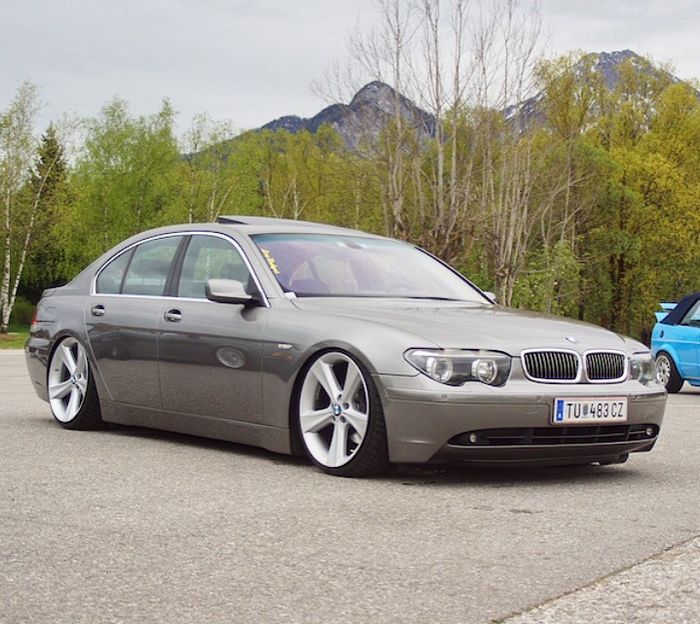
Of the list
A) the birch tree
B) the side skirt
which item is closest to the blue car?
the side skirt

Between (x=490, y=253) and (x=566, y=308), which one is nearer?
(x=490, y=253)

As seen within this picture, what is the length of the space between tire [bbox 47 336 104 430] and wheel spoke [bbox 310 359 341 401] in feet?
7.74

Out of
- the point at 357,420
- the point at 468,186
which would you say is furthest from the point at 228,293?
the point at 468,186

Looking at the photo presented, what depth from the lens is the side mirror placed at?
7.14m

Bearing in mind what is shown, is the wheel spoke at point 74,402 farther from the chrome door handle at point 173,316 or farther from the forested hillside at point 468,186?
the forested hillside at point 468,186

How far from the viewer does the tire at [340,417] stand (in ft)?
20.7

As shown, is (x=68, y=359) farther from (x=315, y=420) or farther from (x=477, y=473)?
(x=477, y=473)

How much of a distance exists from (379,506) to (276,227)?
2854mm

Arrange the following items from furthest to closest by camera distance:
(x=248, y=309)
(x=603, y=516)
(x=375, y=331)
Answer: (x=248, y=309), (x=375, y=331), (x=603, y=516)

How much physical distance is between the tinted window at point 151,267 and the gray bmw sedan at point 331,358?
0.06 ft

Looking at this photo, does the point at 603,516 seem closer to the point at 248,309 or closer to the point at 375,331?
the point at 375,331

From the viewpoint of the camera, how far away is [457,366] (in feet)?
20.3

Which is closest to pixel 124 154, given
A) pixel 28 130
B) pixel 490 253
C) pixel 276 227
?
pixel 28 130

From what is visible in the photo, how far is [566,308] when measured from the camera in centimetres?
5691
